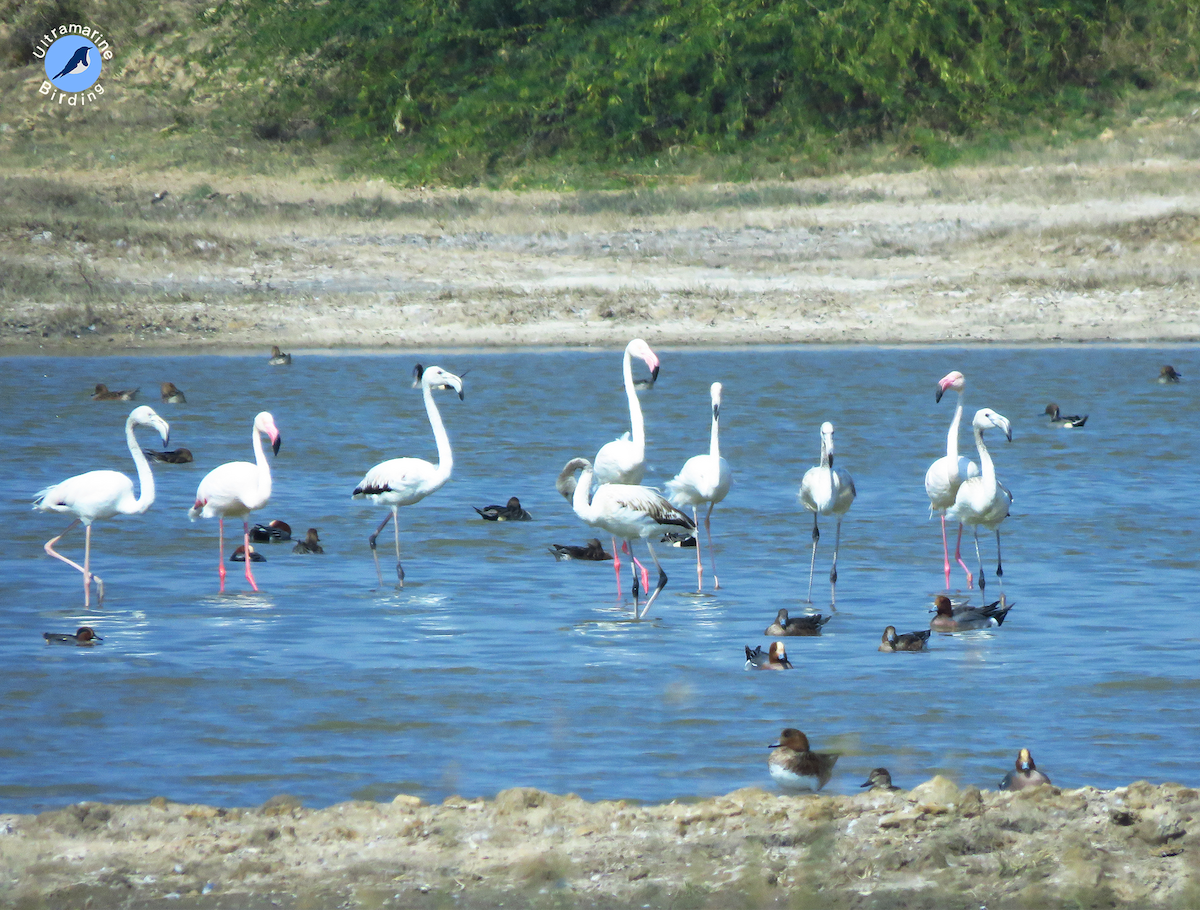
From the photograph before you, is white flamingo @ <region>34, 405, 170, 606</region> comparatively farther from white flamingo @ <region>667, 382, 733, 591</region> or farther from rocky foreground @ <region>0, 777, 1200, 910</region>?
rocky foreground @ <region>0, 777, 1200, 910</region>

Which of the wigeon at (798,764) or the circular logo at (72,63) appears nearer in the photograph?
the wigeon at (798,764)

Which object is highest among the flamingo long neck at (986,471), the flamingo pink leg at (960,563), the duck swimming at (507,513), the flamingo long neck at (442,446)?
the flamingo long neck at (442,446)

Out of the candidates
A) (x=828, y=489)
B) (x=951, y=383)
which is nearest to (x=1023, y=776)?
(x=828, y=489)

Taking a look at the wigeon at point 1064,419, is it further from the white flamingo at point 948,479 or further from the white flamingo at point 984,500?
the white flamingo at point 984,500

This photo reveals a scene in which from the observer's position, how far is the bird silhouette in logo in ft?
149

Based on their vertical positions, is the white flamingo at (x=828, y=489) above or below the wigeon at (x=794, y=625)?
above

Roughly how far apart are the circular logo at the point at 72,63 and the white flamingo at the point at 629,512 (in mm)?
37566

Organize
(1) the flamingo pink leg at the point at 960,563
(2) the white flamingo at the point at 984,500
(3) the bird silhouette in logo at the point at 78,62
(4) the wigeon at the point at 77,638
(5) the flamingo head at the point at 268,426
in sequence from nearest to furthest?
1. (4) the wigeon at the point at 77,638
2. (2) the white flamingo at the point at 984,500
3. (1) the flamingo pink leg at the point at 960,563
4. (5) the flamingo head at the point at 268,426
5. (3) the bird silhouette in logo at the point at 78,62

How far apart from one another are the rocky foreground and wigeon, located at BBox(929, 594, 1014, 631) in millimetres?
3202

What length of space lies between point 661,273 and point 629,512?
14555mm

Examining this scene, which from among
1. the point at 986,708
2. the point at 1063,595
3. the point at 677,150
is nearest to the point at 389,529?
the point at 1063,595

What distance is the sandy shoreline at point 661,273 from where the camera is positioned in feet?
74.5

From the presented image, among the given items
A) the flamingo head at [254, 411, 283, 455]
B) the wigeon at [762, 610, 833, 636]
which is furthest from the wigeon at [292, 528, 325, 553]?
the wigeon at [762, 610, 833, 636]

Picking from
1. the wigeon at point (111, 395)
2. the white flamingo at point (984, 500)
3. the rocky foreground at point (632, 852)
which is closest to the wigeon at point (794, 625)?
the white flamingo at point (984, 500)
